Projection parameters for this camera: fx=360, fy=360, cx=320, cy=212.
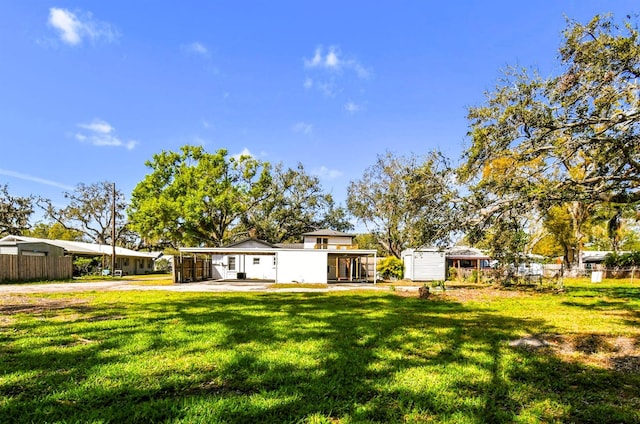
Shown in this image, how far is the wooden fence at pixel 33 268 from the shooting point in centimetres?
2050

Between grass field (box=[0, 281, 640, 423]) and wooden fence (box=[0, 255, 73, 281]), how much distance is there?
52.7 feet

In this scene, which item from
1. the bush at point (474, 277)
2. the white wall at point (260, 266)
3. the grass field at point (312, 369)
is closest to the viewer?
the grass field at point (312, 369)

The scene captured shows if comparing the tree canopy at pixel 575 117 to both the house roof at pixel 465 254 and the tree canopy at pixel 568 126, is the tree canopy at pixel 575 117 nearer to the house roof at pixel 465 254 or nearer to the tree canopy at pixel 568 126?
the tree canopy at pixel 568 126

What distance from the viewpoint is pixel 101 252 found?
108 ft

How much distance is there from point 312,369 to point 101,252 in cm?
3476

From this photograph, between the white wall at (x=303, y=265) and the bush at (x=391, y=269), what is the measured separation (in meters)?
8.54

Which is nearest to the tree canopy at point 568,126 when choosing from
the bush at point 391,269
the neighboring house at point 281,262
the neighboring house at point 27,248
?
the neighboring house at point 281,262

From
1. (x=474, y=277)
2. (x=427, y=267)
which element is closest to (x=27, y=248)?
(x=427, y=267)

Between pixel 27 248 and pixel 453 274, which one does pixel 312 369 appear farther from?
pixel 27 248

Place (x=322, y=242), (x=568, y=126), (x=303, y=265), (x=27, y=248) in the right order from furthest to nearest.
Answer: (x=322, y=242)
(x=27, y=248)
(x=303, y=265)
(x=568, y=126)

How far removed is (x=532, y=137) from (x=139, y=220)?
31871 mm

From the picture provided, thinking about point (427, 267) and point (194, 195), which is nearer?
point (427, 267)

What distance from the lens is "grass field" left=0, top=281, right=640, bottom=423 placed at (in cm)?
331

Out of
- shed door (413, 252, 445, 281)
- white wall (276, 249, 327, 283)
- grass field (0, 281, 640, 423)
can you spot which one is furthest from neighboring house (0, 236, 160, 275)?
shed door (413, 252, 445, 281)
